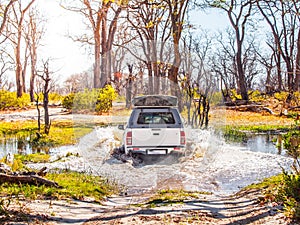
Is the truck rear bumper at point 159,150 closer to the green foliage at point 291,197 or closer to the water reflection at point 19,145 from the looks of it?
the green foliage at point 291,197

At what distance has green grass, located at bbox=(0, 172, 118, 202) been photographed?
19.1 ft

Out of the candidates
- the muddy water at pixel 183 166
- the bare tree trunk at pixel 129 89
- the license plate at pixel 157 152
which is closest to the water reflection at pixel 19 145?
the muddy water at pixel 183 166

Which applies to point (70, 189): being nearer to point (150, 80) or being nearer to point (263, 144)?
point (150, 80)

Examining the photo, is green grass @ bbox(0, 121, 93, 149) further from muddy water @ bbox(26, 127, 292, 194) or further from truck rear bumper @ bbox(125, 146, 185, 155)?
truck rear bumper @ bbox(125, 146, 185, 155)

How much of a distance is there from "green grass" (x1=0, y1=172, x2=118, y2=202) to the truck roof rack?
203cm

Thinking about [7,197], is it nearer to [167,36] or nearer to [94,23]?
[167,36]

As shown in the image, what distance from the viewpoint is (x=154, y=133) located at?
8391 millimetres

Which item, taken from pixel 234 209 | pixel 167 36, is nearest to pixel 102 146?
pixel 234 209

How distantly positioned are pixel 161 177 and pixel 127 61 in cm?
394

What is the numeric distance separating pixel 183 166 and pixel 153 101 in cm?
173

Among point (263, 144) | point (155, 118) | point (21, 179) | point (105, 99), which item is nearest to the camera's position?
point (21, 179)

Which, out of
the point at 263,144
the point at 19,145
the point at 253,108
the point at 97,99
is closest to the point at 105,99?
the point at 97,99

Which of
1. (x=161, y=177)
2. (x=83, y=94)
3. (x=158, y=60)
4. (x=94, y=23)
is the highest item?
(x=94, y=23)

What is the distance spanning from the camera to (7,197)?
5.44 m
